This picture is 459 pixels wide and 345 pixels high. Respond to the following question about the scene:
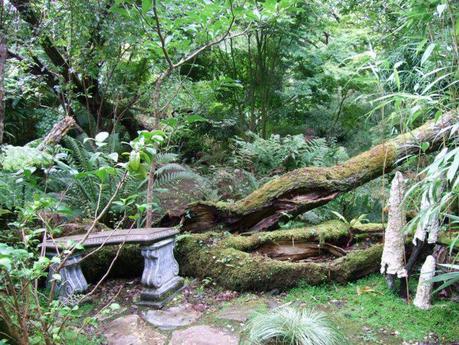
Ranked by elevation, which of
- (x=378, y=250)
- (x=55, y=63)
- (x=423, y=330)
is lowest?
(x=423, y=330)

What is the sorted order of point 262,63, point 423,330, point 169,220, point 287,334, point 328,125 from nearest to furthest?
point 287,334 → point 423,330 → point 169,220 → point 262,63 → point 328,125

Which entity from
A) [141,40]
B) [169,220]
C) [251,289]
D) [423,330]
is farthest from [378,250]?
[141,40]

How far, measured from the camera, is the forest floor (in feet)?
7.18

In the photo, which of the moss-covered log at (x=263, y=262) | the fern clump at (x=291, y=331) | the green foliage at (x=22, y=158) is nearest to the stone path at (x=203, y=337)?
the fern clump at (x=291, y=331)

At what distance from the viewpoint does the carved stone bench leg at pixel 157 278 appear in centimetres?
276

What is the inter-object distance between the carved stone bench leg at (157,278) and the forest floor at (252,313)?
Result: 0.25ft

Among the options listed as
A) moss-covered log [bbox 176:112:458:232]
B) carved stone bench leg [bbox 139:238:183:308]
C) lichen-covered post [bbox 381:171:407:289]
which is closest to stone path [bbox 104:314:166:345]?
carved stone bench leg [bbox 139:238:183:308]

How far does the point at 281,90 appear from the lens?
23.2 feet

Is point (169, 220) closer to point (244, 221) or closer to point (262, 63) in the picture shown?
point (244, 221)

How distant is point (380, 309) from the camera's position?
8.06 feet

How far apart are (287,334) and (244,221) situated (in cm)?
190

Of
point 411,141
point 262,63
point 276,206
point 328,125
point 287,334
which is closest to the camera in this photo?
point 287,334

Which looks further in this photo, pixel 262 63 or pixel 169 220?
pixel 262 63

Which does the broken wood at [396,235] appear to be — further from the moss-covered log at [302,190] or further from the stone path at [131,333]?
the stone path at [131,333]
